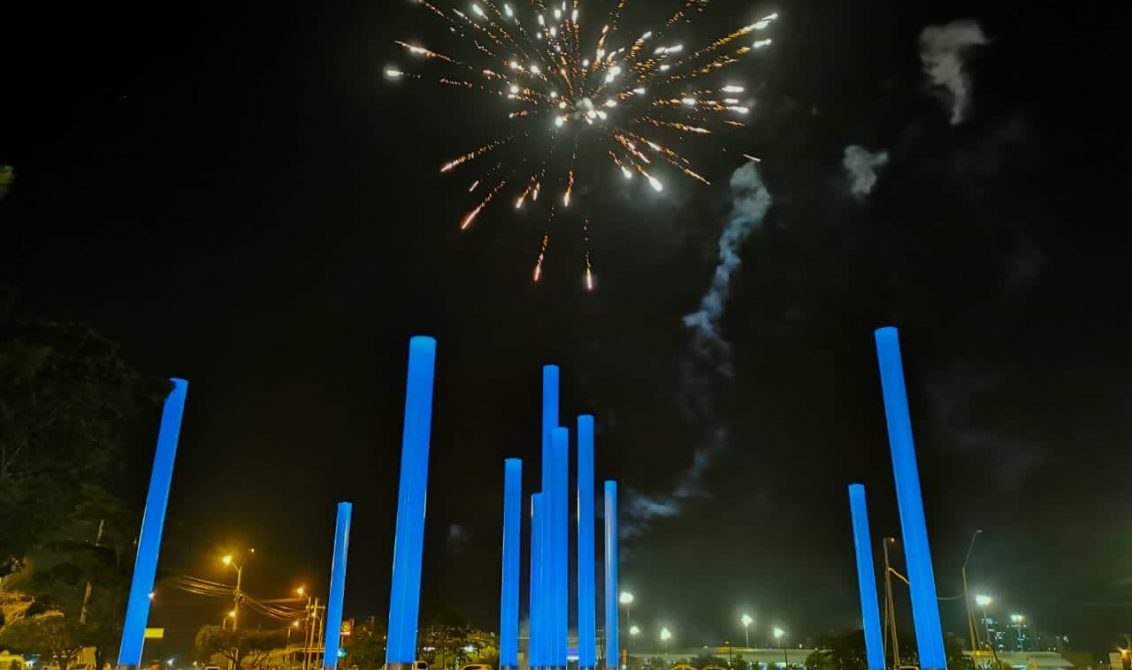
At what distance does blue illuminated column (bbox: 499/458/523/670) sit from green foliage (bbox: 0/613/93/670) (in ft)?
46.7

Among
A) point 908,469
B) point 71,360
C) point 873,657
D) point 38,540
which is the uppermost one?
point 71,360

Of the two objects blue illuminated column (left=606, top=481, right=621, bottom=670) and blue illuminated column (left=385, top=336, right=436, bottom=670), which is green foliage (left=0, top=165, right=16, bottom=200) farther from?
Result: blue illuminated column (left=606, top=481, right=621, bottom=670)

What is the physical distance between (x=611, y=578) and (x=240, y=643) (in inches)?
1052

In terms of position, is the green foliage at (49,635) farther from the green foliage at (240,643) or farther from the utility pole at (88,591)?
the green foliage at (240,643)

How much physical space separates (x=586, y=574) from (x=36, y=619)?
2076 centimetres

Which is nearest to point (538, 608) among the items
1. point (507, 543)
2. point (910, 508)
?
point (507, 543)

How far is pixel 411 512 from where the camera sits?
579 inches

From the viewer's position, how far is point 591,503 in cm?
2964

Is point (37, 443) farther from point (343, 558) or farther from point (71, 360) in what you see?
point (343, 558)

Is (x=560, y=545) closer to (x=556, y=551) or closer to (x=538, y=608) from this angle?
(x=556, y=551)

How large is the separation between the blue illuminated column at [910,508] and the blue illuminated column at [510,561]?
15.0 metres

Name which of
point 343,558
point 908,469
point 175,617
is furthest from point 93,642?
point 175,617

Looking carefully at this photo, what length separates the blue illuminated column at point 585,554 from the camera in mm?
28328

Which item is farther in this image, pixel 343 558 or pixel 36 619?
pixel 343 558
